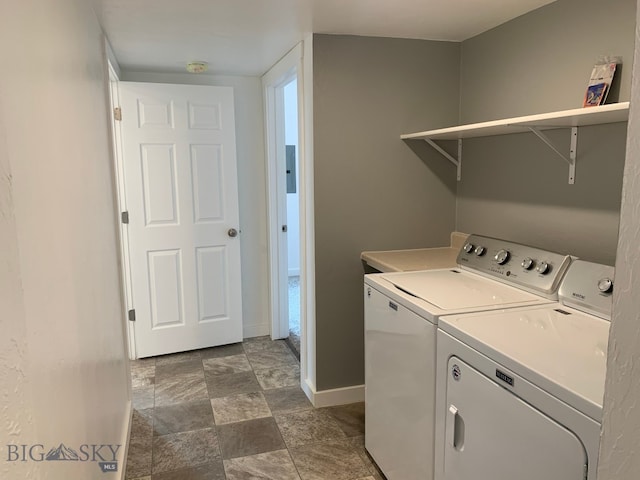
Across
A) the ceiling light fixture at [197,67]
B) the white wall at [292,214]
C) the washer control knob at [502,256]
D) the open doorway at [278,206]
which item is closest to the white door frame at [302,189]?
the open doorway at [278,206]

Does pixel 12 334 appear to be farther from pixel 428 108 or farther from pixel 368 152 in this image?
pixel 428 108

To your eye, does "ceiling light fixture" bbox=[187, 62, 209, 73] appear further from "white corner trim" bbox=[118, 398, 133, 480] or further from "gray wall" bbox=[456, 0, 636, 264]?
"white corner trim" bbox=[118, 398, 133, 480]

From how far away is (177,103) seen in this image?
330 cm

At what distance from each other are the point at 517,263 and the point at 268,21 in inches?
61.2

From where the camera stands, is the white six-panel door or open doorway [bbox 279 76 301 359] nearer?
the white six-panel door

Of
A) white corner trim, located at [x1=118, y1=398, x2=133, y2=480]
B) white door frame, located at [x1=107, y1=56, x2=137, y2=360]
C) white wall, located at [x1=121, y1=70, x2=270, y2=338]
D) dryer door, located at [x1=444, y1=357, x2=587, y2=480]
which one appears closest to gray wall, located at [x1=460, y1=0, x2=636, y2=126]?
dryer door, located at [x1=444, y1=357, x2=587, y2=480]

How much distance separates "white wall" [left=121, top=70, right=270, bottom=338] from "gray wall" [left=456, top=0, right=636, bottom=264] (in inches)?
62.5

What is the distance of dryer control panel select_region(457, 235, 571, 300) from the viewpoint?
178 cm

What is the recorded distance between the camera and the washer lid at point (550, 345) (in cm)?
111

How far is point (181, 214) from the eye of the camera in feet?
11.3

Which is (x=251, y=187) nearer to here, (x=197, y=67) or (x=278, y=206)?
(x=278, y=206)

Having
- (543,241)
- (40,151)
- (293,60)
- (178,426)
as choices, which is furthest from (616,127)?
(178,426)

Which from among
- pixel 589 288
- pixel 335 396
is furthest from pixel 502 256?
pixel 335 396

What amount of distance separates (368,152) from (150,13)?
4.10ft
